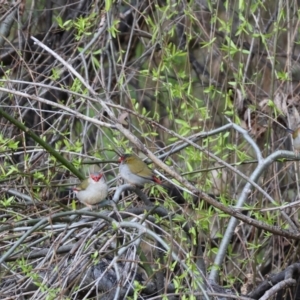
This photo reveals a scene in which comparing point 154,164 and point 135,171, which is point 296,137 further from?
point 135,171

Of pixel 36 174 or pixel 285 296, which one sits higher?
pixel 36 174

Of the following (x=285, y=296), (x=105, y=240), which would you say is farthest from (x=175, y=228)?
(x=285, y=296)

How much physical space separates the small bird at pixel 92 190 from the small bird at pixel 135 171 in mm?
167

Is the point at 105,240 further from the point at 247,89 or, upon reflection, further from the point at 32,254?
the point at 247,89

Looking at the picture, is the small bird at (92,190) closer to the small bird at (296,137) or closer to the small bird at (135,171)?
the small bird at (135,171)

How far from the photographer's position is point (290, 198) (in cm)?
597

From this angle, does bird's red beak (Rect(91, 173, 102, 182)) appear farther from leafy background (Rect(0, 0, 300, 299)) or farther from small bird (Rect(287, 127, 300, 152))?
small bird (Rect(287, 127, 300, 152))

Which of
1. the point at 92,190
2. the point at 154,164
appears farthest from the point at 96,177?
the point at 154,164

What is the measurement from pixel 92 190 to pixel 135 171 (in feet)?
1.05

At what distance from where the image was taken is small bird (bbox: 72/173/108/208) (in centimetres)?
452

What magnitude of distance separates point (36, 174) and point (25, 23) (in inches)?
90.4

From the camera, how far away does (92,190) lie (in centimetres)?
455

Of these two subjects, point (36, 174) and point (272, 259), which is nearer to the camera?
point (36, 174)

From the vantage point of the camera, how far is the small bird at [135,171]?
15.5 feet
